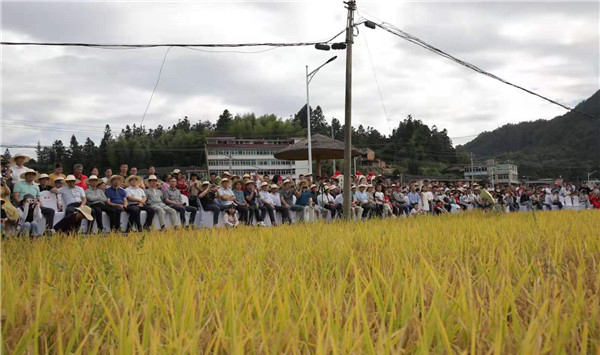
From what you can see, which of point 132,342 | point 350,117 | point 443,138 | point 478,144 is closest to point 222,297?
point 132,342

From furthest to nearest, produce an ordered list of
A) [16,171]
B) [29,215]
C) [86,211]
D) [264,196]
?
[264,196], [16,171], [86,211], [29,215]

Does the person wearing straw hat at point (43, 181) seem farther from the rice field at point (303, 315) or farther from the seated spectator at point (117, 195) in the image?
the rice field at point (303, 315)

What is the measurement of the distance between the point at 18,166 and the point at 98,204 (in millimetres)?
1415

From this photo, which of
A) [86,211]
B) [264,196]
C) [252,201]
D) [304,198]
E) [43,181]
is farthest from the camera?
[304,198]

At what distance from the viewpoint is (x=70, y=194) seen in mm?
8117

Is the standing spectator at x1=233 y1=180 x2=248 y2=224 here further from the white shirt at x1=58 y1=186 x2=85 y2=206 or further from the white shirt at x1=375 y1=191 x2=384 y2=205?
the white shirt at x1=375 y1=191 x2=384 y2=205

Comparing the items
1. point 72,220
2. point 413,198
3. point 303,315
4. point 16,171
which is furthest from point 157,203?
point 413,198

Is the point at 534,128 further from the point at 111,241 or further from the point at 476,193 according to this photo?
the point at 111,241

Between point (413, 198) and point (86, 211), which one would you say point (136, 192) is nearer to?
point (86, 211)

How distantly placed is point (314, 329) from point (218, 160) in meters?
83.5

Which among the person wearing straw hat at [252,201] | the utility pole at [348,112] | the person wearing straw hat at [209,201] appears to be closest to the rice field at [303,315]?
the person wearing straw hat at [209,201]

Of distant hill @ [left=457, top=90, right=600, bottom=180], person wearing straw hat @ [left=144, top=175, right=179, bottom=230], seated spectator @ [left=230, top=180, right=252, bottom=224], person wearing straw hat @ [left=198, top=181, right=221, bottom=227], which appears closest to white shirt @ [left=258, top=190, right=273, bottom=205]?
seated spectator @ [left=230, top=180, right=252, bottom=224]

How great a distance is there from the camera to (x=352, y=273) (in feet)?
10.7

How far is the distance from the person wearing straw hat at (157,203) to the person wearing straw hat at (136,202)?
0.40 ft
